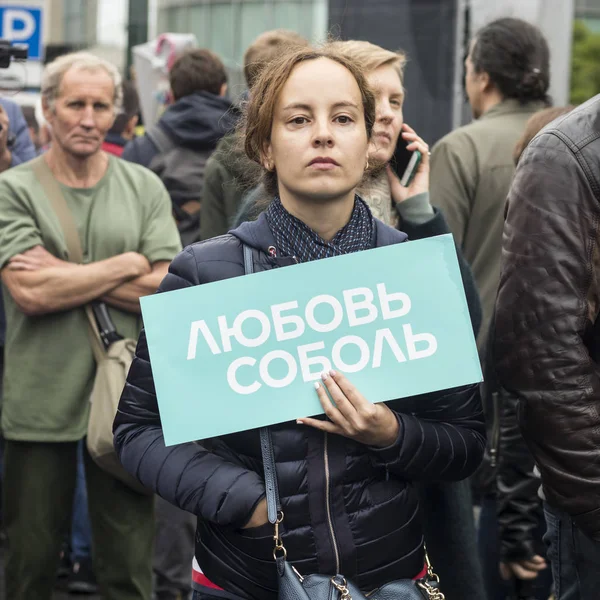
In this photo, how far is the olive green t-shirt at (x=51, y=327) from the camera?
4.67 m

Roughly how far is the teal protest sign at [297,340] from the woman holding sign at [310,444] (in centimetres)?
5

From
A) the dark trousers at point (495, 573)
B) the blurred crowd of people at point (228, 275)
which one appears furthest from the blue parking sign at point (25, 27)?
the dark trousers at point (495, 573)

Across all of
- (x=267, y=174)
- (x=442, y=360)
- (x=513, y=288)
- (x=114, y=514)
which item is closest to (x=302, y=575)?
(x=442, y=360)

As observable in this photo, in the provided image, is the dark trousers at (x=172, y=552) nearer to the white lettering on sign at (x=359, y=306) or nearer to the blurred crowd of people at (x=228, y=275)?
the blurred crowd of people at (x=228, y=275)

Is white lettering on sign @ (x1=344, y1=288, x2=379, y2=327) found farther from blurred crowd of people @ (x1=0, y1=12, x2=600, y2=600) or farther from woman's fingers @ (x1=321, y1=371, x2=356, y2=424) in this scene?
blurred crowd of people @ (x1=0, y1=12, x2=600, y2=600)

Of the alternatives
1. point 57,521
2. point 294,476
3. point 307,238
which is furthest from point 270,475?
point 57,521

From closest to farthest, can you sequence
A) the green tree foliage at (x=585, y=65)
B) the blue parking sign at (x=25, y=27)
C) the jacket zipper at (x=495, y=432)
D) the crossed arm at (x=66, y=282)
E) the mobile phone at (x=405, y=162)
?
the mobile phone at (x=405, y=162), the jacket zipper at (x=495, y=432), the crossed arm at (x=66, y=282), the blue parking sign at (x=25, y=27), the green tree foliage at (x=585, y=65)

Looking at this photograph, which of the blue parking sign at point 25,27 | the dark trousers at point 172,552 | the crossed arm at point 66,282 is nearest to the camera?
the crossed arm at point 66,282

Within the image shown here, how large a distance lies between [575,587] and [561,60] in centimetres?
472

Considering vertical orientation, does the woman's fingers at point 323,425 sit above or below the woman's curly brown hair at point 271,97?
below

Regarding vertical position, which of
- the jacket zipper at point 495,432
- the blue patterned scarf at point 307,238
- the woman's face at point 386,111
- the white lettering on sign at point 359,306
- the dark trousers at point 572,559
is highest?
the woman's face at point 386,111

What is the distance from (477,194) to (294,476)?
8.31 ft

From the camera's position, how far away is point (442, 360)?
2.71m

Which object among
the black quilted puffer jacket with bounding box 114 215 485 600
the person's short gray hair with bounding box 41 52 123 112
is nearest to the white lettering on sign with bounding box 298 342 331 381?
the black quilted puffer jacket with bounding box 114 215 485 600
